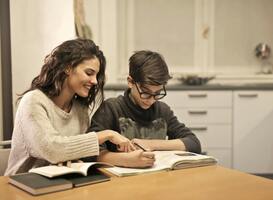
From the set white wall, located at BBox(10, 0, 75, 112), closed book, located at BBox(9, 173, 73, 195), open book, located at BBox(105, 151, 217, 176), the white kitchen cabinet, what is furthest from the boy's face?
the white kitchen cabinet

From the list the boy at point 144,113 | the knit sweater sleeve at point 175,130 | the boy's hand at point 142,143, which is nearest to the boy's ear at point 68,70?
the boy at point 144,113

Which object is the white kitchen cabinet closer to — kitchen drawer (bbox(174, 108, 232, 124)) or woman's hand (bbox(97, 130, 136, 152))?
kitchen drawer (bbox(174, 108, 232, 124))

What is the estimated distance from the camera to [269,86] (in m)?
3.81

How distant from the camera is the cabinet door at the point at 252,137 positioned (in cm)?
384

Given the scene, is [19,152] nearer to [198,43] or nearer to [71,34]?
[71,34]

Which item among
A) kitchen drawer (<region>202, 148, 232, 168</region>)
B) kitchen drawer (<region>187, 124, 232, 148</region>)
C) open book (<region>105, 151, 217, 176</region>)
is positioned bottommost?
kitchen drawer (<region>202, 148, 232, 168</region>)

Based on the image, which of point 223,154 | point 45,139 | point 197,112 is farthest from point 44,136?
point 223,154

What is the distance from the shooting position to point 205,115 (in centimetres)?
385

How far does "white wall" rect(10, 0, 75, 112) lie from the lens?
2.42 meters

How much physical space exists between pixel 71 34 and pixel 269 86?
2.14 m

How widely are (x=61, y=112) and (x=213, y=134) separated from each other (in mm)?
2460

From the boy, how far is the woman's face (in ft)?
0.51

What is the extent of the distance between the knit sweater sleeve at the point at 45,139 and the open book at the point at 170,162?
0.40 ft


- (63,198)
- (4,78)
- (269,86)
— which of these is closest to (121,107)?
(63,198)
